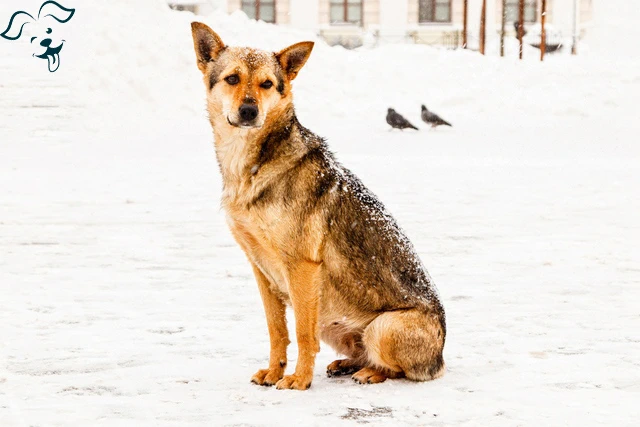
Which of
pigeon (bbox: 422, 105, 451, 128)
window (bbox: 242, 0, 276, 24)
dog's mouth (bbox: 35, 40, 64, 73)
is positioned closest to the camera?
pigeon (bbox: 422, 105, 451, 128)

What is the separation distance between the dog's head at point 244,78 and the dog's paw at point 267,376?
4.41 ft

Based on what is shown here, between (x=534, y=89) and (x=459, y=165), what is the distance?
31.1ft

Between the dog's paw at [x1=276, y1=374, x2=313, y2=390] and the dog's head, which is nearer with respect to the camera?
the dog's head

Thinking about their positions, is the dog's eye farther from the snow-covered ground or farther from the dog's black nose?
the snow-covered ground

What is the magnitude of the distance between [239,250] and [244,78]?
4.76 metres

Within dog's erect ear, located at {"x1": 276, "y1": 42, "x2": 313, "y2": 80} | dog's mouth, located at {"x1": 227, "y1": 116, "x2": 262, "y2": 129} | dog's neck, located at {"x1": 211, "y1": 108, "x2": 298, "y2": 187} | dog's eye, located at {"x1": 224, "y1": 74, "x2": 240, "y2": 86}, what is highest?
dog's erect ear, located at {"x1": 276, "y1": 42, "x2": 313, "y2": 80}

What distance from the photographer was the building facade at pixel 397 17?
4584 centimetres

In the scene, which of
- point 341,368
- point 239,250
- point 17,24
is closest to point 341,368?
point 341,368

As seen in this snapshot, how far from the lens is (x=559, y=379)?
16.9ft

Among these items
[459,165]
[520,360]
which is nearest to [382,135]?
[459,165]

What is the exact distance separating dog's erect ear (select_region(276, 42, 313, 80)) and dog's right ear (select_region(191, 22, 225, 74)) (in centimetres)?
33

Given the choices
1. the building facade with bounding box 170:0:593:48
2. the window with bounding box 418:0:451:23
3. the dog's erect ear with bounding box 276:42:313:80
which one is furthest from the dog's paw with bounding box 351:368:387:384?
the window with bounding box 418:0:451:23

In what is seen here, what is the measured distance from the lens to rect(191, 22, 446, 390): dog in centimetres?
484

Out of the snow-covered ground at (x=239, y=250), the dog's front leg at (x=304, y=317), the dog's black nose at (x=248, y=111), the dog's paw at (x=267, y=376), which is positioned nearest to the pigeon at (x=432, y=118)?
the snow-covered ground at (x=239, y=250)
